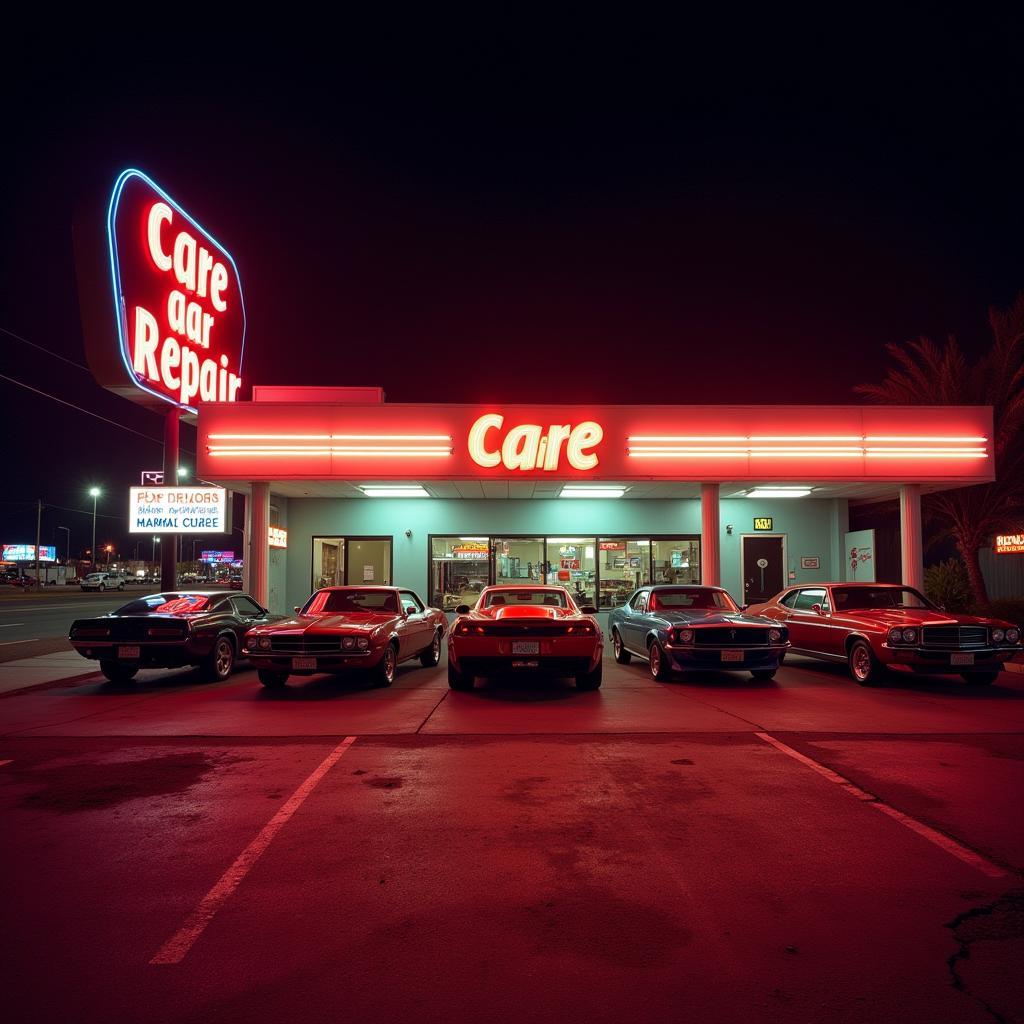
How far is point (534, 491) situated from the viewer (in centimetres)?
2005

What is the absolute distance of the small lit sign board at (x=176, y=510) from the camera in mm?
16906

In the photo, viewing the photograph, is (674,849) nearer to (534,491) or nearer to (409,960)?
(409,960)

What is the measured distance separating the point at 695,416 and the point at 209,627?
11.0 meters

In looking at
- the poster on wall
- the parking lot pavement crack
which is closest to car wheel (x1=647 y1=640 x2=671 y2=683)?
the parking lot pavement crack

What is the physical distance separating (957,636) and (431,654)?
28.5 feet

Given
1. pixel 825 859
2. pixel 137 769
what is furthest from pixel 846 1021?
pixel 137 769

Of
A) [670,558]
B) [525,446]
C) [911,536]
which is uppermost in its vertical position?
[525,446]

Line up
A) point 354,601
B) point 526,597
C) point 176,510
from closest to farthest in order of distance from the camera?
1. point 526,597
2. point 354,601
3. point 176,510

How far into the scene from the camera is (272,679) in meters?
A: 11.5

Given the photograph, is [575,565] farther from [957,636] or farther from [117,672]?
[117,672]

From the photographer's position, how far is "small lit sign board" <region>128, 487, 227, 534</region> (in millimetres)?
16906

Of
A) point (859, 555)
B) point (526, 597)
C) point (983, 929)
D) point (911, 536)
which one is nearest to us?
point (983, 929)

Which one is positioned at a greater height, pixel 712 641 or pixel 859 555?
pixel 859 555

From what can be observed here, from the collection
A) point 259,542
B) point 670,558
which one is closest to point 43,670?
point 259,542
